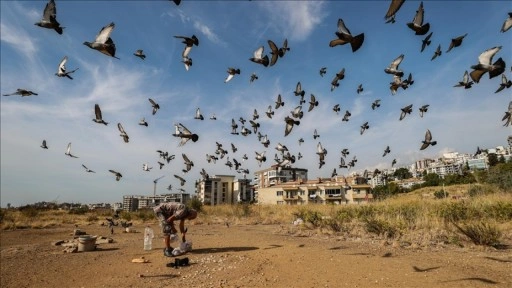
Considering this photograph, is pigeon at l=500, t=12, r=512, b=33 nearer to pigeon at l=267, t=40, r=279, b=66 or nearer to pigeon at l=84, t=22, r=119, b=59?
pigeon at l=267, t=40, r=279, b=66

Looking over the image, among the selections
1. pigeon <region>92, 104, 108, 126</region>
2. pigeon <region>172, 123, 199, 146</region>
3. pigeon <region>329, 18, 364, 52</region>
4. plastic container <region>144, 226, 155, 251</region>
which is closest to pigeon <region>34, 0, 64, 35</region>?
pigeon <region>92, 104, 108, 126</region>

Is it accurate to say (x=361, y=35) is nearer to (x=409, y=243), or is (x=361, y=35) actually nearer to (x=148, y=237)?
(x=409, y=243)

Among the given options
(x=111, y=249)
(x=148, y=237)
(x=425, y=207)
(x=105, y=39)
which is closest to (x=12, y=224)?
(x=111, y=249)

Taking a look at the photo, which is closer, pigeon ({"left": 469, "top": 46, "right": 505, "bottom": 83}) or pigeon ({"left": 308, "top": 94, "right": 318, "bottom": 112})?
pigeon ({"left": 469, "top": 46, "right": 505, "bottom": 83})

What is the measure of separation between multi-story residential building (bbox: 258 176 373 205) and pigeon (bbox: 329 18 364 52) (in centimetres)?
6426

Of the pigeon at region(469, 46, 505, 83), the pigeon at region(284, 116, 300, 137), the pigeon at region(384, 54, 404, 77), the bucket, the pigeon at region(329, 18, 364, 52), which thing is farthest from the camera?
the bucket

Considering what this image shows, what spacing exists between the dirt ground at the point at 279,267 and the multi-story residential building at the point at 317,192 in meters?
59.8

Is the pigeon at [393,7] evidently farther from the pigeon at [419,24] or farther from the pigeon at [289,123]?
the pigeon at [289,123]

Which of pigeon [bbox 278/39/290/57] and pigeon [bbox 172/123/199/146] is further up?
pigeon [bbox 278/39/290/57]

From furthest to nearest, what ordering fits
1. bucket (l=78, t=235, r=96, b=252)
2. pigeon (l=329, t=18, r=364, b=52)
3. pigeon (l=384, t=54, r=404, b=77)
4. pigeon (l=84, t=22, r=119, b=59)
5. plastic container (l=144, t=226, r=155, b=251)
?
1. bucket (l=78, t=235, r=96, b=252)
2. plastic container (l=144, t=226, r=155, b=251)
3. pigeon (l=384, t=54, r=404, b=77)
4. pigeon (l=84, t=22, r=119, b=59)
5. pigeon (l=329, t=18, r=364, b=52)

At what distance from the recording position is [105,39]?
688 cm

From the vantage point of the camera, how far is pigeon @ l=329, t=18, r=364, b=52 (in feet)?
20.3

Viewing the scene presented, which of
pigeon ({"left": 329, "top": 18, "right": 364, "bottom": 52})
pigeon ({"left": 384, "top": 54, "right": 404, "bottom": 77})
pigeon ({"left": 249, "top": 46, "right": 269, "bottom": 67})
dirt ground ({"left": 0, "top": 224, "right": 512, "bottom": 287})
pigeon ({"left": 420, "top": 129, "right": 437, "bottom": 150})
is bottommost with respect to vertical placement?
dirt ground ({"left": 0, "top": 224, "right": 512, "bottom": 287})

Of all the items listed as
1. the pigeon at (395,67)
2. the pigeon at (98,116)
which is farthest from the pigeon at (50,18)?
the pigeon at (395,67)
